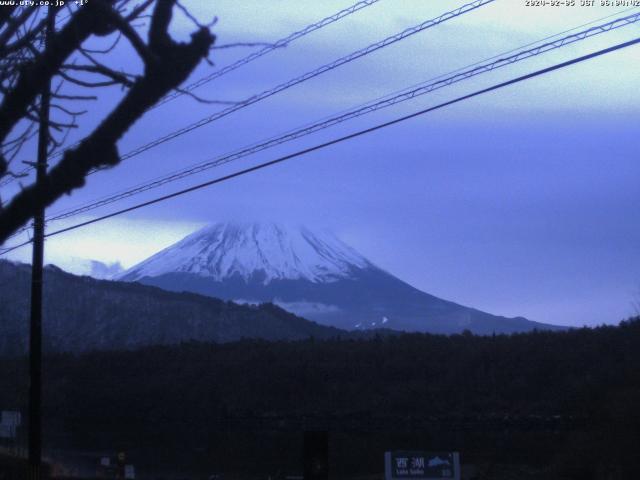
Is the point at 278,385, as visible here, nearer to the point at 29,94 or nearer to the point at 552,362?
the point at 552,362

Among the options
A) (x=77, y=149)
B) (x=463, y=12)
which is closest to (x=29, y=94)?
(x=77, y=149)

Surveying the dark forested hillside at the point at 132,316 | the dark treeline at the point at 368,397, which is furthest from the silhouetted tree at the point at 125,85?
the dark forested hillside at the point at 132,316

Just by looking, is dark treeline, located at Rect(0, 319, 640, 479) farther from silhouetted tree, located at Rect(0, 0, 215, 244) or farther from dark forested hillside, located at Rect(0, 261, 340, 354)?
dark forested hillside, located at Rect(0, 261, 340, 354)

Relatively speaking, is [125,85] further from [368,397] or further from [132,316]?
[132,316]

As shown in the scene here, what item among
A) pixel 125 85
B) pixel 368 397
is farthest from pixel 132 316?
pixel 125 85

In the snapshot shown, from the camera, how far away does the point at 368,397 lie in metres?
38.9

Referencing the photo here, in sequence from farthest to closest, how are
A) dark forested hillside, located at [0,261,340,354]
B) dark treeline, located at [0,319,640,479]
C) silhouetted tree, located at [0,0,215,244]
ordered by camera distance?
dark forested hillside, located at [0,261,340,354], dark treeline, located at [0,319,640,479], silhouetted tree, located at [0,0,215,244]

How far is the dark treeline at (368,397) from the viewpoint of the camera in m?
27.2

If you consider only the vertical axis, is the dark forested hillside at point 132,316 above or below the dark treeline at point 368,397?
above

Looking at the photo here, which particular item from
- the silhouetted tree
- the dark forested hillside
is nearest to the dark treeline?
A: the silhouetted tree

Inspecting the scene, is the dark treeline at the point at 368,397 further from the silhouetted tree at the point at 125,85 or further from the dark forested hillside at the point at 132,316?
the dark forested hillside at the point at 132,316

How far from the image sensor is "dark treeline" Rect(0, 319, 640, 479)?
2719 centimetres

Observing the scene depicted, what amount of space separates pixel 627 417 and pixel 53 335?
54.0 meters

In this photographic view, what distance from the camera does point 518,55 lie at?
1124cm
